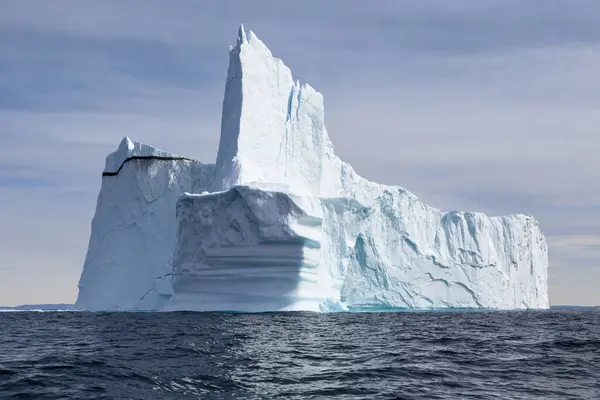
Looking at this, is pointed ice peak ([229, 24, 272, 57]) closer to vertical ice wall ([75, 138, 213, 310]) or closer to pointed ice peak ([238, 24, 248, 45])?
pointed ice peak ([238, 24, 248, 45])

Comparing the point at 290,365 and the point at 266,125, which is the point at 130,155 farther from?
the point at 290,365

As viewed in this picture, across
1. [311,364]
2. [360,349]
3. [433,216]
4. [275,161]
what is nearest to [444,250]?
[433,216]

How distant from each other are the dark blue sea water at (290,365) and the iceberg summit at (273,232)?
7982mm

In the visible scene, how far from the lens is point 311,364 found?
9328mm

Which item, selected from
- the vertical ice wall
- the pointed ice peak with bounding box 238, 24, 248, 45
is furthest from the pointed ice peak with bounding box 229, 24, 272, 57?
the vertical ice wall

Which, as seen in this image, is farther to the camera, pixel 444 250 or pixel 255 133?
pixel 444 250

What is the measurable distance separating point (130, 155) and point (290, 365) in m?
21.8

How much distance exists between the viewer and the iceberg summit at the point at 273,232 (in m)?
22.5

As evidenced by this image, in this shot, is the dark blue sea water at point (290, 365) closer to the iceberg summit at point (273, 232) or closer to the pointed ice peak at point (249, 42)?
the iceberg summit at point (273, 232)

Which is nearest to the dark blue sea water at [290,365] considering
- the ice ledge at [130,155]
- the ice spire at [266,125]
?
the ice spire at [266,125]

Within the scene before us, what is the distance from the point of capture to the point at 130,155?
29328 mm

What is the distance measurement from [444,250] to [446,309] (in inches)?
127

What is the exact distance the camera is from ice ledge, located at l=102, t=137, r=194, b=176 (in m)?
29.0

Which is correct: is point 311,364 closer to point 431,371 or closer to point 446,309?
point 431,371
